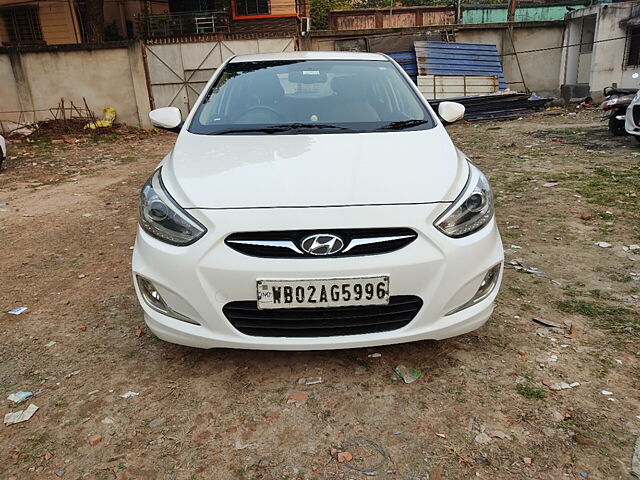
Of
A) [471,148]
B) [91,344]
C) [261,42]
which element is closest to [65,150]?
[261,42]

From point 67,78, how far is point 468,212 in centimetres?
1275

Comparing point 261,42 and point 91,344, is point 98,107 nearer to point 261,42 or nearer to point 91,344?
point 261,42

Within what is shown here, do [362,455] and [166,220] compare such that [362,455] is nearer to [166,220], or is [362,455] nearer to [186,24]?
[166,220]

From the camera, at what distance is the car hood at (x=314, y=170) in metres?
2.12

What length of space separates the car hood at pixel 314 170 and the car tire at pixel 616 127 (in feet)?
23.6

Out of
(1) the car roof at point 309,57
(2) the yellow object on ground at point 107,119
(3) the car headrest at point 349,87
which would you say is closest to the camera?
(3) the car headrest at point 349,87

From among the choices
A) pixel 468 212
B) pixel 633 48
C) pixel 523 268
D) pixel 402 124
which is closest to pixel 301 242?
pixel 468 212

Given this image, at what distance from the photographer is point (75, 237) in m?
4.60

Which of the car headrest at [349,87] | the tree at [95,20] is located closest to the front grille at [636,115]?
the car headrest at [349,87]

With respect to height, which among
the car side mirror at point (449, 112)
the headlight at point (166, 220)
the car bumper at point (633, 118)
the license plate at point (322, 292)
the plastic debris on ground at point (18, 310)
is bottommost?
the plastic debris on ground at point (18, 310)

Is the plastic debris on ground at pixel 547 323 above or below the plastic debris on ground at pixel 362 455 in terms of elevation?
below

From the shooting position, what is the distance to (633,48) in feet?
44.1

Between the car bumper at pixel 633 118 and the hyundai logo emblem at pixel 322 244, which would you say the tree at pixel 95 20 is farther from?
the hyundai logo emblem at pixel 322 244

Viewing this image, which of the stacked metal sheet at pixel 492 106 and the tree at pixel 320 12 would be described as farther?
the tree at pixel 320 12
